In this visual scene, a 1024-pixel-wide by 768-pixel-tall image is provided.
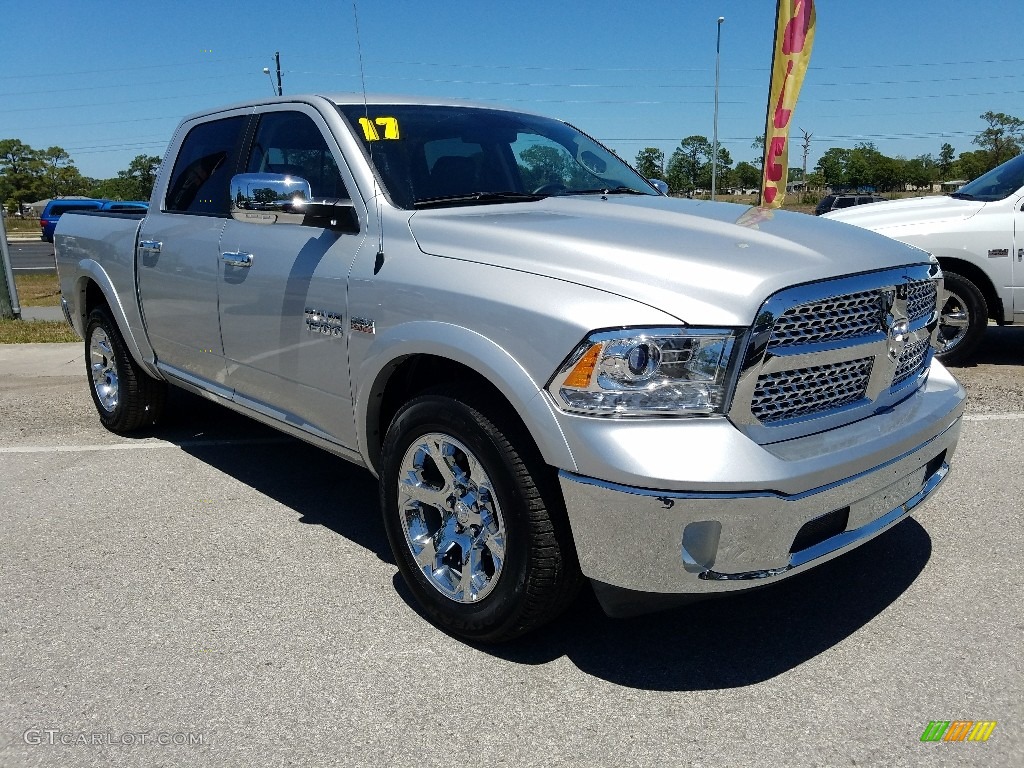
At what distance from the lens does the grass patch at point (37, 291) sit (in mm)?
14953

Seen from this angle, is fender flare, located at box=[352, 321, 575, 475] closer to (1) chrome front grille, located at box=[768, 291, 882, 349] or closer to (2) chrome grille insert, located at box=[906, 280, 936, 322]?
(1) chrome front grille, located at box=[768, 291, 882, 349]

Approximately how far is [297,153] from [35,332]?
7848 mm

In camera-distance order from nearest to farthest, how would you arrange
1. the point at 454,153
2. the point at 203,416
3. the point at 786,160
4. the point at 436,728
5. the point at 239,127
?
the point at 436,728
the point at 454,153
the point at 239,127
the point at 203,416
the point at 786,160

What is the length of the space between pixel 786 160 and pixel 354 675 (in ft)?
32.2

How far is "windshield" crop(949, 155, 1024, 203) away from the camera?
736 cm

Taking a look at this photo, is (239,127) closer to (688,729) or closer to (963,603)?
(688,729)

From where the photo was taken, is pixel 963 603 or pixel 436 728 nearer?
pixel 436 728

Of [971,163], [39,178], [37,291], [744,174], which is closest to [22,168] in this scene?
[39,178]

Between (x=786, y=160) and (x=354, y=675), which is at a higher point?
(x=786, y=160)

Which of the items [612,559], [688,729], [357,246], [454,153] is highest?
[454,153]

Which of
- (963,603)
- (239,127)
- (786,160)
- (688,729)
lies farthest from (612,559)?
(786,160)

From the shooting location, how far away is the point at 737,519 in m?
2.43

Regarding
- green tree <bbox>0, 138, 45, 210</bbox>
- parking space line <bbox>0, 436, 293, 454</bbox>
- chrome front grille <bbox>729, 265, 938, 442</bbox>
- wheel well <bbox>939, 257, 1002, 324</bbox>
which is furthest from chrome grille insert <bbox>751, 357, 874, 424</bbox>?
green tree <bbox>0, 138, 45, 210</bbox>

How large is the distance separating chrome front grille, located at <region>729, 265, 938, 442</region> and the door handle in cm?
244
